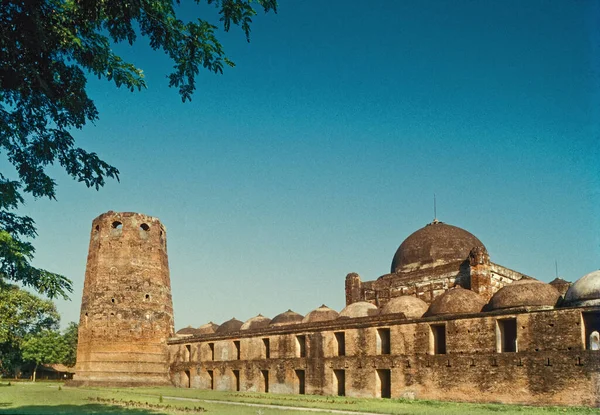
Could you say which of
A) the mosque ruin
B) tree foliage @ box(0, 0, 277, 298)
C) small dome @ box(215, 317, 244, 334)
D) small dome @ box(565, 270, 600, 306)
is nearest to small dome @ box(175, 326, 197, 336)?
the mosque ruin

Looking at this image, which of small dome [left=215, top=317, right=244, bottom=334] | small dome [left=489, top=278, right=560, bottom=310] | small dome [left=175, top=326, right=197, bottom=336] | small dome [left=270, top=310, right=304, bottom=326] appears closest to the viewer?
small dome [left=489, top=278, right=560, bottom=310]

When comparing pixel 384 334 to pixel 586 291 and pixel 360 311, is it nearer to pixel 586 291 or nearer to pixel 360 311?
pixel 360 311

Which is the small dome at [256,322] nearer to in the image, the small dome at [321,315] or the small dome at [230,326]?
the small dome at [230,326]

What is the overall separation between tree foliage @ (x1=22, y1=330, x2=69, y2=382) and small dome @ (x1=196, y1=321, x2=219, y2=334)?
1223 centimetres

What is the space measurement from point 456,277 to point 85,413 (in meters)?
19.2

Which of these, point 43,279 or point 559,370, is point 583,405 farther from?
point 43,279

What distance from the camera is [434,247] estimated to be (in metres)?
32.6

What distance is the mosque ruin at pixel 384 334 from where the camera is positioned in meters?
20.4

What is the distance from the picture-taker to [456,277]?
29328 millimetres

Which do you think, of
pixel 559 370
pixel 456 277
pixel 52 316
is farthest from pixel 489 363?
pixel 52 316

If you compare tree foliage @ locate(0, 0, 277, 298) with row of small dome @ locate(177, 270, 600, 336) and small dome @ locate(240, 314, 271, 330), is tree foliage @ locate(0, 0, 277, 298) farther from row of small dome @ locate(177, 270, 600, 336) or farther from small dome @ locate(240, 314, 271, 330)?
small dome @ locate(240, 314, 271, 330)

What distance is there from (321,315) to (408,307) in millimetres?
6451

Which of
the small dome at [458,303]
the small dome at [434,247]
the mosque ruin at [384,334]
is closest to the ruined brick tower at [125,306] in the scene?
the mosque ruin at [384,334]

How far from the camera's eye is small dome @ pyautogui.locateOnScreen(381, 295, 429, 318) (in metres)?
26.8
